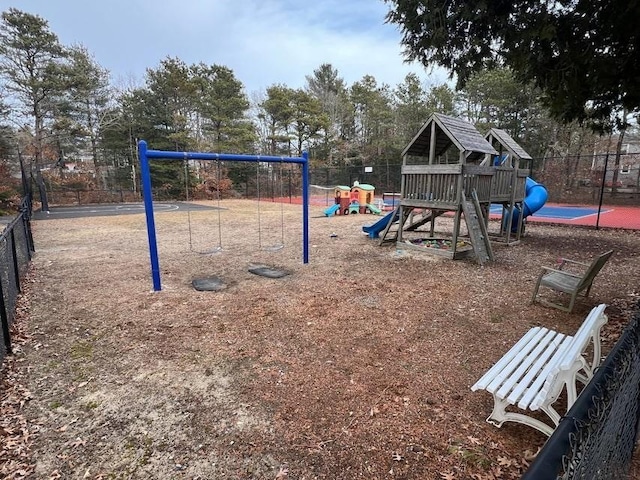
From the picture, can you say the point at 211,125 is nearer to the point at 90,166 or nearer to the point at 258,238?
the point at 90,166

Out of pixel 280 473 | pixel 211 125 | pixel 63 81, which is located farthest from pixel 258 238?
pixel 211 125

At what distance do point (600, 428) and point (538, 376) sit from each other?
1.54 meters

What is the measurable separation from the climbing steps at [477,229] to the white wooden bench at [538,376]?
13.7 ft

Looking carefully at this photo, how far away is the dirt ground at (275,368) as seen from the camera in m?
2.14

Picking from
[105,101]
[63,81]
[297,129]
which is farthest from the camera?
[297,129]

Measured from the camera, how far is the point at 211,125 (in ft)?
94.8

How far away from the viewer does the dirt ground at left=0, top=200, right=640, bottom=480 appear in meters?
2.14

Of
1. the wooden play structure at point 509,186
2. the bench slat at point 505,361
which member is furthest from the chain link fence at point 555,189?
the bench slat at point 505,361

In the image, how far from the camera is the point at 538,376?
2.32 metres

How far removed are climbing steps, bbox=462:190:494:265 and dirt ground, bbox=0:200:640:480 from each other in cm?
39

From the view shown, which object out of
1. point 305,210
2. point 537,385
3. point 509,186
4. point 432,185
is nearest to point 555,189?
point 509,186

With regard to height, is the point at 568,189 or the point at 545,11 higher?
the point at 545,11

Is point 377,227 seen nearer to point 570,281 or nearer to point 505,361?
point 570,281

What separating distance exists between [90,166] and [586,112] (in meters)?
30.4
